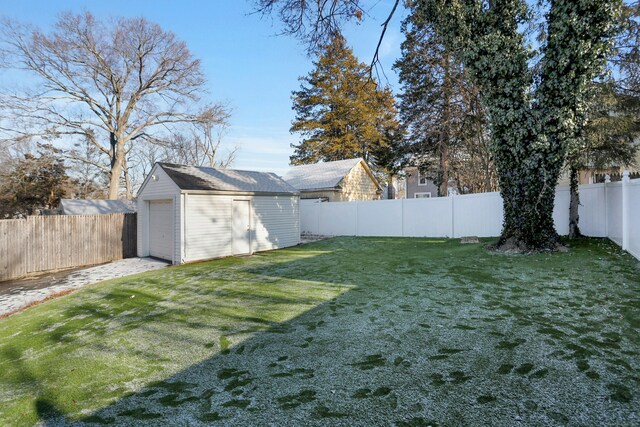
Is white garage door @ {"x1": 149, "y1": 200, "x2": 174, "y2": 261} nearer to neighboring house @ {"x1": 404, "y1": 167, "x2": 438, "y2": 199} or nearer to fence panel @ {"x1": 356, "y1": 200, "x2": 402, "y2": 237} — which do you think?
fence panel @ {"x1": 356, "y1": 200, "x2": 402, "y2": 237}

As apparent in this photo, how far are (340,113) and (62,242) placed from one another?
2069 centimetres

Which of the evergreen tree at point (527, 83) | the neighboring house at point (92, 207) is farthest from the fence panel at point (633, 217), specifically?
the neighboring house at point (92, 207)

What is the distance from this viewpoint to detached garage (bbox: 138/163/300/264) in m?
10.4

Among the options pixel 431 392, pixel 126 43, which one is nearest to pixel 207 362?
pixel 431 392

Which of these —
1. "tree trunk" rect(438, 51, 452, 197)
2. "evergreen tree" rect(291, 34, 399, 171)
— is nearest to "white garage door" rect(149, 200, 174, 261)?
"tree trunk" rect(438, 51, 452, 197)

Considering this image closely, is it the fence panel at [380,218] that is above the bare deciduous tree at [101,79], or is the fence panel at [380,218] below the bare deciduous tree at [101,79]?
below

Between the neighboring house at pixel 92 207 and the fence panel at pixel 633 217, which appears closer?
the fence panel at pixel 633 217

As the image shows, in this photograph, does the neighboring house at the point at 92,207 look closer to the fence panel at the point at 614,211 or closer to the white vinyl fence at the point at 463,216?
the white vinyl fence at the point at 463,216

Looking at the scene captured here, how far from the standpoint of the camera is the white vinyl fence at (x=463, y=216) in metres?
7.19

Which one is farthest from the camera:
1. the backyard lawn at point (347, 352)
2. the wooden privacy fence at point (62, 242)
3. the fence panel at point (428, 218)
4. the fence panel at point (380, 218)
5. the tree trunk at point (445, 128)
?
the tree trunk at point (445, 128)

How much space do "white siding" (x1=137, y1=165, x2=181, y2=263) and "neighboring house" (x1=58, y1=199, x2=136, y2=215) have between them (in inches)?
360

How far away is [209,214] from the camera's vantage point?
10922 mm

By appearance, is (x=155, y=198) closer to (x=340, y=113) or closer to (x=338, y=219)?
(x=338, y=219)

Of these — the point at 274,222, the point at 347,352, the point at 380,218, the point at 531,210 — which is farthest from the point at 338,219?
the point at 347,352
